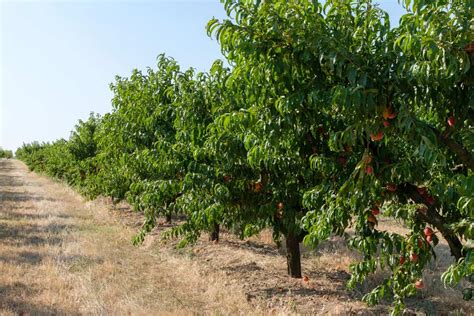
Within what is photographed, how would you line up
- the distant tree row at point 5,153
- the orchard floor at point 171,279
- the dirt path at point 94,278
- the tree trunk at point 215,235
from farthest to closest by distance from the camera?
1. the distant tree row at point 5,153
2. the tree trunk at point 215,235
3. the orchard floor at point 171,279
4. the dirt path at point 94,278

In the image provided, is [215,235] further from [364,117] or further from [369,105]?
[369,105]

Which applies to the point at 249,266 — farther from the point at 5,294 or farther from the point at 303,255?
the point at 5,294

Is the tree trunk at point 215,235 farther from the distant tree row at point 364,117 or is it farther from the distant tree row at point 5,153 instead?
the distant tree row at point 5,153

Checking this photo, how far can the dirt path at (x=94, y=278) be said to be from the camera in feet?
17.3

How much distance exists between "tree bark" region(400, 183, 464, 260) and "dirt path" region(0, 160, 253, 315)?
8.56ft

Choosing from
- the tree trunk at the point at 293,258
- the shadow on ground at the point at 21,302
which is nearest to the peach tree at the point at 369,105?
the tree trunk at the point at 293,258

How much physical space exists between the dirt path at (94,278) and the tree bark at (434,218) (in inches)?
103

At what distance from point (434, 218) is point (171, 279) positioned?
438cm

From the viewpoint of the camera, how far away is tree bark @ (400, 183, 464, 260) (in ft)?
11.6

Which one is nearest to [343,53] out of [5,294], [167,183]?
[167,183]

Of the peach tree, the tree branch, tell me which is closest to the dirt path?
the peach tree

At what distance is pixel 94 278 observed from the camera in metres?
6.37

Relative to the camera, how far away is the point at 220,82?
4992mm

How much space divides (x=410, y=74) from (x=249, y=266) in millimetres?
5458
